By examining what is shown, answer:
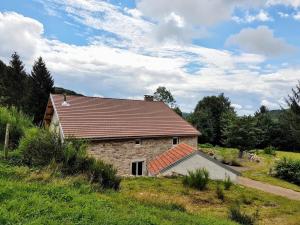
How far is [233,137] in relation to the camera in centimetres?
4291

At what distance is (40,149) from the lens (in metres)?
11.5

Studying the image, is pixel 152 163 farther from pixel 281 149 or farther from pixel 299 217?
pixel 281 149

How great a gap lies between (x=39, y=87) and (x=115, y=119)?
93.2ft

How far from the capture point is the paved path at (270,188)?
2476cm

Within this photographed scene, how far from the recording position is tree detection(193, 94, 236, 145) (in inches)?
2485

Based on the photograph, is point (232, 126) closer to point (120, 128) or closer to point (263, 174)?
point (263, 174)

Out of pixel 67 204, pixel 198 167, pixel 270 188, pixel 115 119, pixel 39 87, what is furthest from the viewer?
pixel 39 87

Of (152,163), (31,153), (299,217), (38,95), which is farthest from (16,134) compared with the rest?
(38,95)

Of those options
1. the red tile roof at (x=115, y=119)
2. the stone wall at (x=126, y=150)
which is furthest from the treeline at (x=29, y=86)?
the stone wall at (x=126, y=150)

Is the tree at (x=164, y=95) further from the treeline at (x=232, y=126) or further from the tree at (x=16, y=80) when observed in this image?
the tree at (x=16, y=80)

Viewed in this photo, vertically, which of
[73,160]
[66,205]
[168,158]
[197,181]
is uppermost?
[73,160]

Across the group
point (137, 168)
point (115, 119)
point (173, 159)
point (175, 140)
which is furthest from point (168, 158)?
point (115, 119)

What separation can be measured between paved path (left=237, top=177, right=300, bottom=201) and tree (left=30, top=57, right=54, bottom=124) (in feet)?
115

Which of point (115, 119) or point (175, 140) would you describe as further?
point (175, 140)
